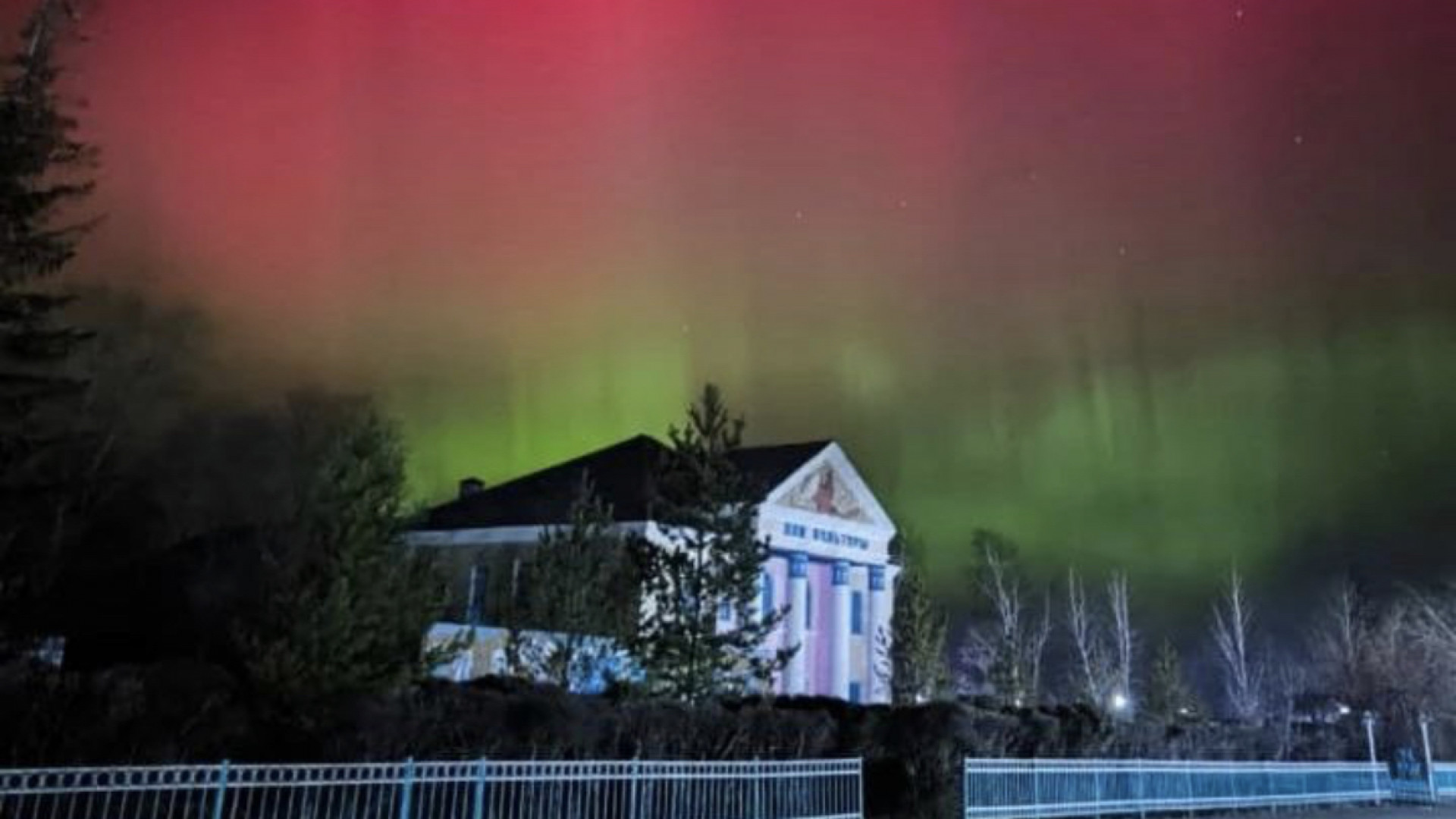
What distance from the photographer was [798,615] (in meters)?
58.9

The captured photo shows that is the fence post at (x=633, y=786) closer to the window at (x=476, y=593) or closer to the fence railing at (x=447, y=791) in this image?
the fence railing at (x=447, y=791)

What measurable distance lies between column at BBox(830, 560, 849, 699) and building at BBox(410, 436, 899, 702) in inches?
2.1

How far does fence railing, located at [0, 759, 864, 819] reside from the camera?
10.6 meters

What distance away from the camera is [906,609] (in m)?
64.8

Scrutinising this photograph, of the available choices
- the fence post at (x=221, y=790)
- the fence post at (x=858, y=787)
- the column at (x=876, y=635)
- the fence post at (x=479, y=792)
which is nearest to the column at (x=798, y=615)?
the column at (x=876, y=635)

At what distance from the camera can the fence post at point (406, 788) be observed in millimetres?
12266

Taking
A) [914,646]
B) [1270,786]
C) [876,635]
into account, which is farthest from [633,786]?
[876,635]

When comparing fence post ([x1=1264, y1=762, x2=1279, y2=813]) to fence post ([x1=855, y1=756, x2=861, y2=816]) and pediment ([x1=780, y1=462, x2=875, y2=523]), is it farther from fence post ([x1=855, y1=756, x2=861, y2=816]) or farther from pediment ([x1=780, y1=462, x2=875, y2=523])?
pediment ([x1=780, y1=462, x2=875, y2=523])

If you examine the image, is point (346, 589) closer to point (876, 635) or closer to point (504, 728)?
point (504, 728)

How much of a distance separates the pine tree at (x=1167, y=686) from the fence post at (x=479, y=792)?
58678mm

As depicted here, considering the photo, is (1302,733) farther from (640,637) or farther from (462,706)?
(462,706)

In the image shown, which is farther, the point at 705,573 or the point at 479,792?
the point at 705,573

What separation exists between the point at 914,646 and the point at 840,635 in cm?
375

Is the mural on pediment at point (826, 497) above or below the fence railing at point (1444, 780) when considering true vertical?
above
